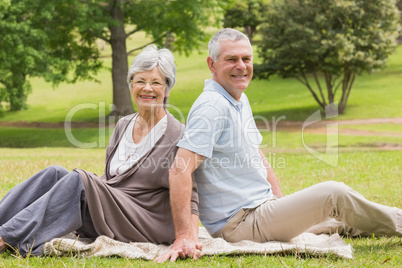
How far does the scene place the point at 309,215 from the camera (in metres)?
4.40

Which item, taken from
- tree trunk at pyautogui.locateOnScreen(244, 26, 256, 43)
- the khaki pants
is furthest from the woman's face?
tree trunk at pyautogui.locateOnScreen(244, 26, 256, 43)

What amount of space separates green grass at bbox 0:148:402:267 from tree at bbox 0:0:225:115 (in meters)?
9.72

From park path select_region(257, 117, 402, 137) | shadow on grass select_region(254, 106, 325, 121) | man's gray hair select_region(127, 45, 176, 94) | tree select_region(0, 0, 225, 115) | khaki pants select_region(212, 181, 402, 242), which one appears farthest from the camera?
shadow on grass select_region(254, 106, 325, 121)

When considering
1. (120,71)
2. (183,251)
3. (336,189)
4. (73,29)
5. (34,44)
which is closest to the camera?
(183,251)

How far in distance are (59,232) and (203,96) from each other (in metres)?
1.52

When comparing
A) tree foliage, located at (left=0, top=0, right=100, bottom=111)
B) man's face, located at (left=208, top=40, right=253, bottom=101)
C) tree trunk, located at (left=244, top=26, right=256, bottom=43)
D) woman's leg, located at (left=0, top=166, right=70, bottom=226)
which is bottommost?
woman's leg, located at (left=0, top=166, right=70, bottom=226)

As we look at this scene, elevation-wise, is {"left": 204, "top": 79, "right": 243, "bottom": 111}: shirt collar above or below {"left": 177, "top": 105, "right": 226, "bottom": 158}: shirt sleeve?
above

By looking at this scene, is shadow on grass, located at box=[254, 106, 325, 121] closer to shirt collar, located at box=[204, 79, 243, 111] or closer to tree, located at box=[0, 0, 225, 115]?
tree, located at box=[0, 0, 225, 115]

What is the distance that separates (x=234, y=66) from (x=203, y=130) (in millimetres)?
638

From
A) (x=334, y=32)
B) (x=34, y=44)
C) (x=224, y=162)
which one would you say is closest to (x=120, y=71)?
(x=34, y=44)

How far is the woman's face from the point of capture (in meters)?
4.65

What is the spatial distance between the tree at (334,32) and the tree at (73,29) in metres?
2.75

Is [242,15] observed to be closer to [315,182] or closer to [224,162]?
[315,182]

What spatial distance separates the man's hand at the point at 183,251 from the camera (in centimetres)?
407
